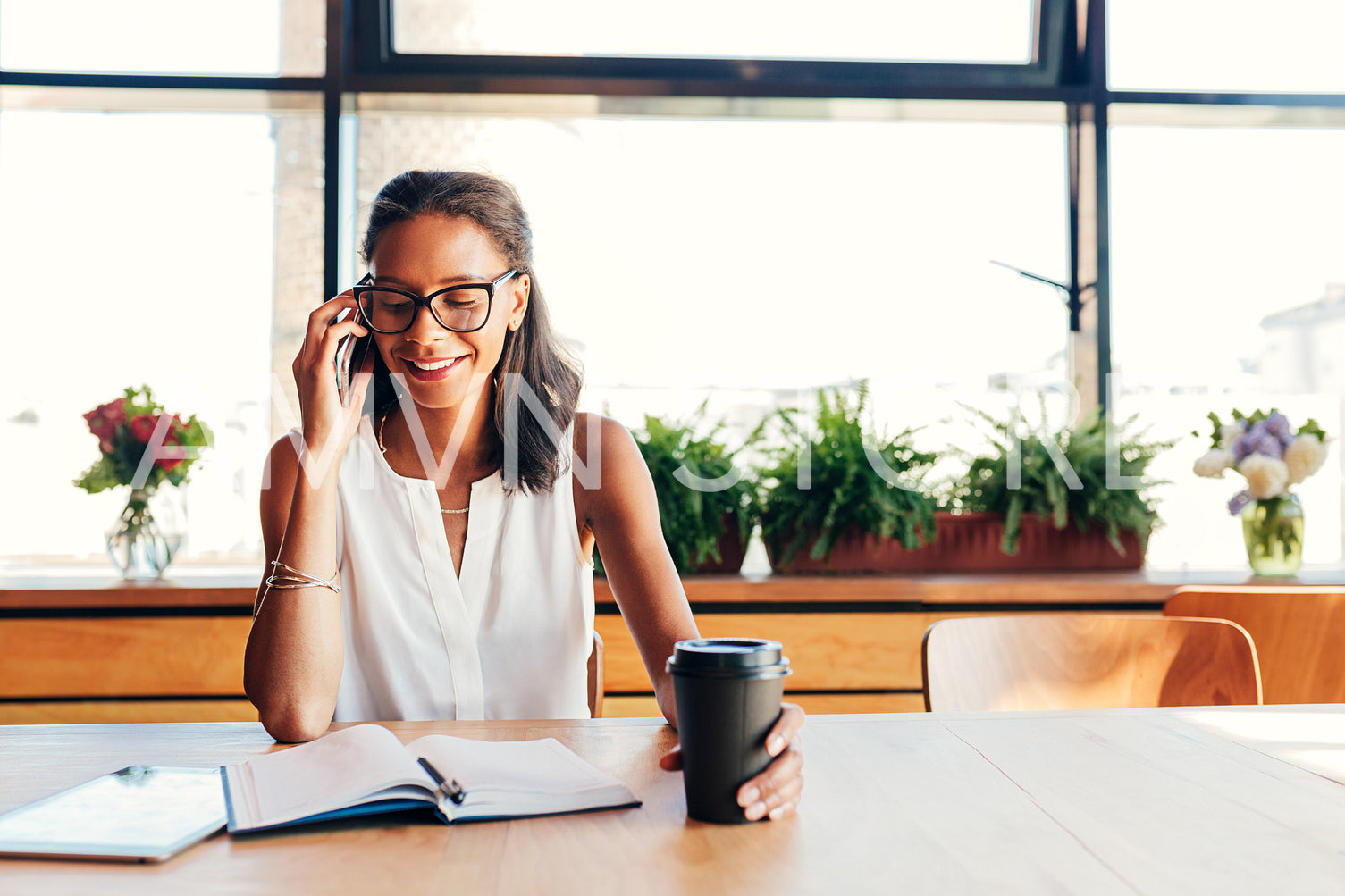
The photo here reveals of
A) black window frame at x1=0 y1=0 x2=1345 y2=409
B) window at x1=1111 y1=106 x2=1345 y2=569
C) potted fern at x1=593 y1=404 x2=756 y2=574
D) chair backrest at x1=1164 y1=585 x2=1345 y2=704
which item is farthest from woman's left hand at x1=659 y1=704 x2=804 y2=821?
window at x1=1111 y1=106 x2=1345 y2=569

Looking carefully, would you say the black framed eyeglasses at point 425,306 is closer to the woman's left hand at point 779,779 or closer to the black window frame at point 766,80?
the woman's left hand at point 779,779

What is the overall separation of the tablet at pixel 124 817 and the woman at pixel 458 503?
1.47 ft

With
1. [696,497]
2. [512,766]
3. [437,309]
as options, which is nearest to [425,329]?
[437,309]

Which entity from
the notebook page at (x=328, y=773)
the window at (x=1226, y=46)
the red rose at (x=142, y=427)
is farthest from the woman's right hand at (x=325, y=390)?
the window at (x=1226, y=46)

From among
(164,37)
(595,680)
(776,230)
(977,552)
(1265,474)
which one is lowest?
(595,680)

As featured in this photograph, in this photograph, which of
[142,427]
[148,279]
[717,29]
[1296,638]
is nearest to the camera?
[1296,638]

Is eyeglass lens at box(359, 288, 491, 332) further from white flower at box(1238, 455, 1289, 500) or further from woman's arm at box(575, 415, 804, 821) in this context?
white flower at box(1238, 455, 1289, 500)

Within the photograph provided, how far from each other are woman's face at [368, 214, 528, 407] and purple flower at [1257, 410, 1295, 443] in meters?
2.26

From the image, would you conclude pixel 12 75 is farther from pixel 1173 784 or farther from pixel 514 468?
pixel 1173 784

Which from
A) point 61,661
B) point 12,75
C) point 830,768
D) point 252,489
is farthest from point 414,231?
point 12,75

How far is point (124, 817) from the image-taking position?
79 cm

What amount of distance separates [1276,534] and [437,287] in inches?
97.0

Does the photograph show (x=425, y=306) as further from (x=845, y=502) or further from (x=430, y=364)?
(x=845, y=502)

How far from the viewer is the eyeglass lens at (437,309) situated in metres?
1.43
